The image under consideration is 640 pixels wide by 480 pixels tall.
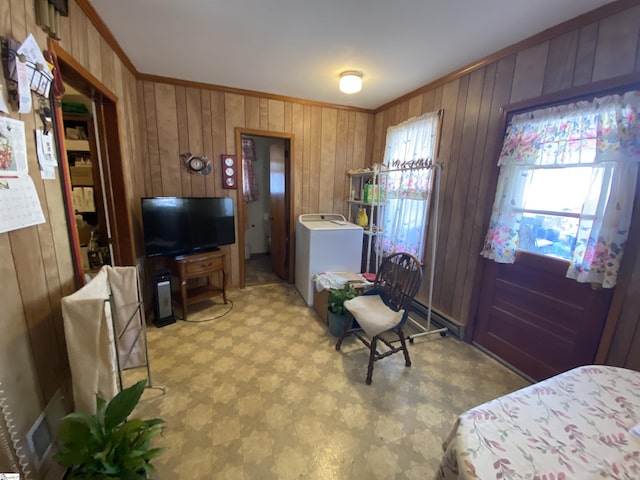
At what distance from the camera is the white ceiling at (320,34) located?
1647 mm

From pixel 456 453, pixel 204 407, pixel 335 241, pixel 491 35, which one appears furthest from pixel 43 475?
pixel 491 35

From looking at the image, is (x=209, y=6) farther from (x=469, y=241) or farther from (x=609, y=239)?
(x=609, y=239)

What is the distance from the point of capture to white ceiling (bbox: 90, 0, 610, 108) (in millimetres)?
1647

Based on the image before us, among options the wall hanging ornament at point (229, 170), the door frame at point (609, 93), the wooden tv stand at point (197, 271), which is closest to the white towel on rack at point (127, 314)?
the wooden tv stand at point (197, 271)

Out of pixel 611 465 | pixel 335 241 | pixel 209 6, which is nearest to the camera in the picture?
pixel 611 465

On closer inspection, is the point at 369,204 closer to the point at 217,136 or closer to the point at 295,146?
the point at 295,146

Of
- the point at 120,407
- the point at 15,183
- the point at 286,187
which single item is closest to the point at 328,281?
the point at 286,187

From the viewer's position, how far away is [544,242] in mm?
1918

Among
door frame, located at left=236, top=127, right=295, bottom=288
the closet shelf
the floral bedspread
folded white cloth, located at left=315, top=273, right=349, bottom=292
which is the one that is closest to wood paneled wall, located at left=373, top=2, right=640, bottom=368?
folded white cloth, located at left=315, top=273, right=349, bottom=292

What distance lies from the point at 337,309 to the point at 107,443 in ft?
5.74

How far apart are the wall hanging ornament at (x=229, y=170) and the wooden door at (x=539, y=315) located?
2.81 meters

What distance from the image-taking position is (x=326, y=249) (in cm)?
304

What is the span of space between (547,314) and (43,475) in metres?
2.98

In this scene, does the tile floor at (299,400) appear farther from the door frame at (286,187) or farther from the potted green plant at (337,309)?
the door frame at (286,187)
